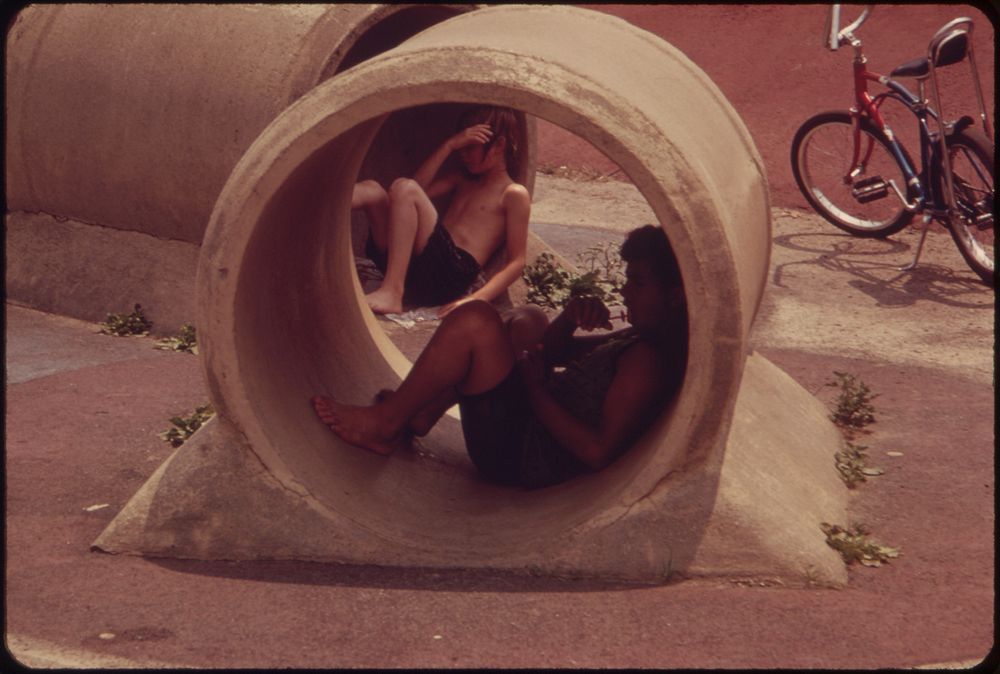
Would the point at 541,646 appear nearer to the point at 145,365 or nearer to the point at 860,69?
the point at 145,365

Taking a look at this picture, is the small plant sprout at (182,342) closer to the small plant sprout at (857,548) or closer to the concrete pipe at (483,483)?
the concrete pipe at (483,483)

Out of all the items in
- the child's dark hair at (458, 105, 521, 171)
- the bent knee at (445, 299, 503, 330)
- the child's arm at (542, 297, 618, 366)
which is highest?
the child's dark hair at (458, 105, 521, 171)

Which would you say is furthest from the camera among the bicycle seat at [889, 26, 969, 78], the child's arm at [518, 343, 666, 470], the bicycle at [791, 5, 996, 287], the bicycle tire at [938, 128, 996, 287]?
the bicycle seat at [889, 26, 969, 78]

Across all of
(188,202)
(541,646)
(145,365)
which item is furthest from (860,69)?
(541,646)

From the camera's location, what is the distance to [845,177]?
973 centimetres

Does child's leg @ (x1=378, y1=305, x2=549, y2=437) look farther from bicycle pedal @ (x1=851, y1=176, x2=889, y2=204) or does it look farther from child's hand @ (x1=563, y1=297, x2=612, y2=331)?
bicycle pedal @ (x1=851, y1=176, x2=889, y2=204)

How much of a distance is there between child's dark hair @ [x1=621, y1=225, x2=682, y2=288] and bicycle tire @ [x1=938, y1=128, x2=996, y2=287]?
4360mm

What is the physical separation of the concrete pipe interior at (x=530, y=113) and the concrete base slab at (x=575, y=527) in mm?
59

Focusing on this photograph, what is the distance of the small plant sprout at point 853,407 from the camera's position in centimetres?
616

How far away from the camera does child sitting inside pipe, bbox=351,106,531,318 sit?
761 cm

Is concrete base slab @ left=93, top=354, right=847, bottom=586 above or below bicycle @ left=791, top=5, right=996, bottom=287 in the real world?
below

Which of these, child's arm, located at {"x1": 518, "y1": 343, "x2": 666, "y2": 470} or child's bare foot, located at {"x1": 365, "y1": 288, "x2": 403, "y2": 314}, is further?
child's bare foot, located at {"x1": 365, "y1": 288, "x2": 403, "y2": 314}

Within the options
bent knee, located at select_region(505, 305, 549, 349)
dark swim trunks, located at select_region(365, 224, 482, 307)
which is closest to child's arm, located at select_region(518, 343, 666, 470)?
bent knee, located at select_region(505, 305, 549, 349)

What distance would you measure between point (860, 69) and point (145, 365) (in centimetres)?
539
